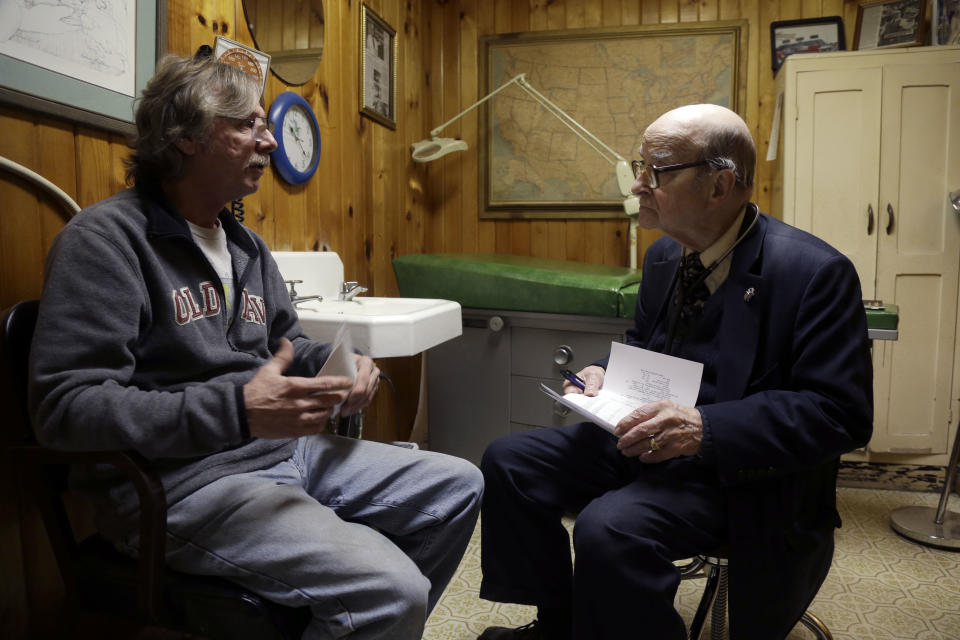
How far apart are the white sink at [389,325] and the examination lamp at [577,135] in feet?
3.99

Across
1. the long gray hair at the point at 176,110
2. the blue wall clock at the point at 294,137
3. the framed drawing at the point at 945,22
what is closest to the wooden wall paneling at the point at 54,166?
the long gray hair at the point at 176,110

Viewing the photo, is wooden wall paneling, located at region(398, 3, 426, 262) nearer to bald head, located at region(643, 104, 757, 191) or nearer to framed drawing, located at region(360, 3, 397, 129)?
framed drawing, located at region(360, 3, 397, 129)

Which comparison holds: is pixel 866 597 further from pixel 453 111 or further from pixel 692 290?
pixel 453 111

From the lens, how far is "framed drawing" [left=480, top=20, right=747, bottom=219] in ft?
10.1

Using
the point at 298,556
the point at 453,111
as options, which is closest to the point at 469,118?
the point at 453,111

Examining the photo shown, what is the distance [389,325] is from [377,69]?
1.58m

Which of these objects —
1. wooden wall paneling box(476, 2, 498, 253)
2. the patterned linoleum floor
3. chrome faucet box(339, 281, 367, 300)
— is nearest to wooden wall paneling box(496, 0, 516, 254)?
wooden wall paneling box(476, 2, 498, 253)

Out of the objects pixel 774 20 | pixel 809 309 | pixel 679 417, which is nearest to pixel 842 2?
pixel 774 20

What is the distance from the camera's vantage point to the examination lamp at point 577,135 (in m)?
2.71

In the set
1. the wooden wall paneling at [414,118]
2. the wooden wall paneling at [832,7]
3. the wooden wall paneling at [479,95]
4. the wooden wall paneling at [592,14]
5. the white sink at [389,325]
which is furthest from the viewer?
the wooden wall paneling at [479,95]

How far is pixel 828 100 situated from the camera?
8.89 feet

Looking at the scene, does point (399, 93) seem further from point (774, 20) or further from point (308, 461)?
point (308, 461)

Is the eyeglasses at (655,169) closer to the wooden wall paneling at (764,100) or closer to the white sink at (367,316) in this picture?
the white sink at (367,316)

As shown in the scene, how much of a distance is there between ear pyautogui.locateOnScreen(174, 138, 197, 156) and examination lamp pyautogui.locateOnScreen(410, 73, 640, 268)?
5.81ft
